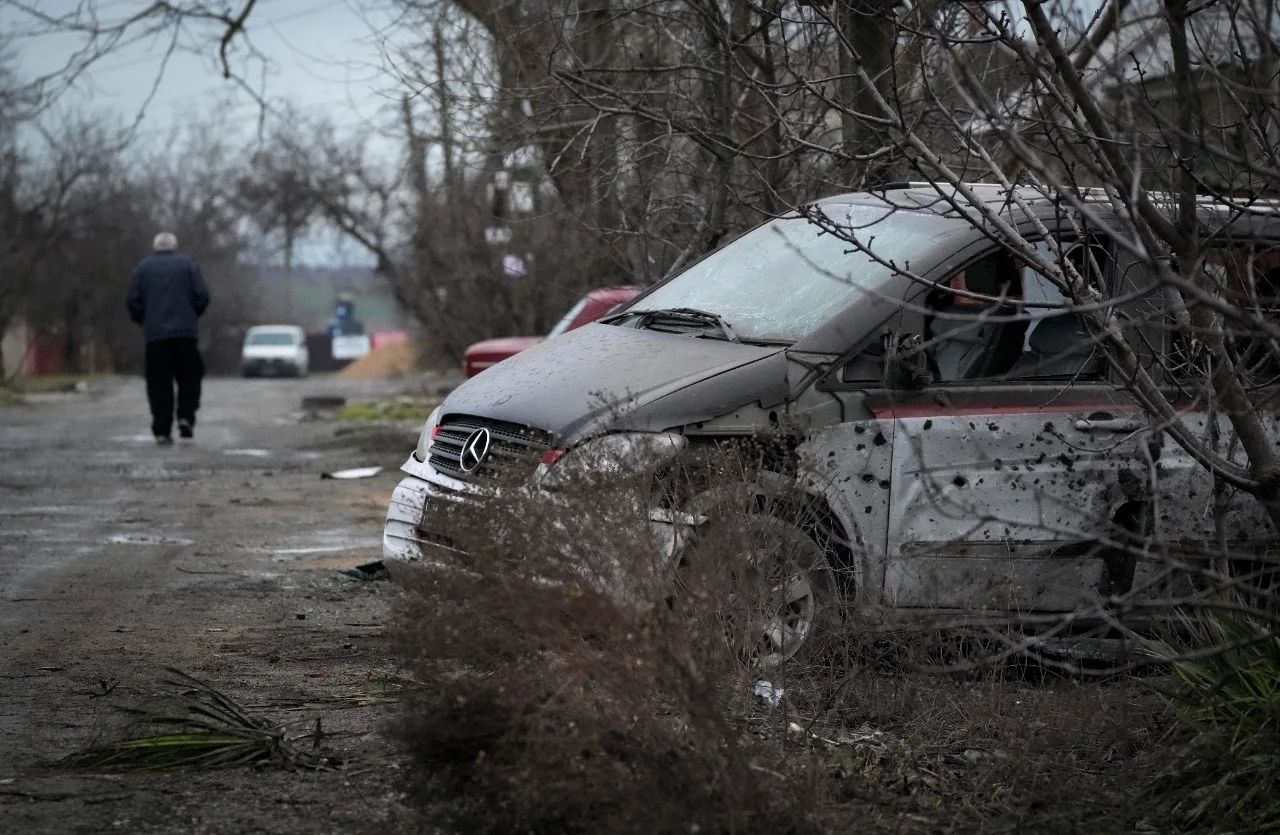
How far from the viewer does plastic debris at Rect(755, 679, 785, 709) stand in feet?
14.8

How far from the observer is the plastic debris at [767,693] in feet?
14.8

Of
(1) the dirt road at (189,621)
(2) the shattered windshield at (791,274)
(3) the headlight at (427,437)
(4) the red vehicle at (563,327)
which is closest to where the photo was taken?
(1) the dirt road at (189,621)

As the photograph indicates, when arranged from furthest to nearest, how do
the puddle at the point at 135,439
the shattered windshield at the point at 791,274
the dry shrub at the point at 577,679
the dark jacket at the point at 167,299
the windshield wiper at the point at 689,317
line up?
the puddle at the point at 135,439
the dark jacket at the point at 167,299
the windshield wiper at the point at 689,317
the shattered windshield at the point at 791,274
the dry shrub at the point at 577,679

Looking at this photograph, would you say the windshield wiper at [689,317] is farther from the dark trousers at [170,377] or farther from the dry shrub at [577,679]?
the dark trousers at [170,377]

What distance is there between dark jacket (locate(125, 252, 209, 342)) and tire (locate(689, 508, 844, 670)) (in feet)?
35.0

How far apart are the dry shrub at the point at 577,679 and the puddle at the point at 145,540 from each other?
16.6ft

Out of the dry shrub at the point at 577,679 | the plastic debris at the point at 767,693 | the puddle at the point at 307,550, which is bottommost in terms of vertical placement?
the puddle at the point at 307,550

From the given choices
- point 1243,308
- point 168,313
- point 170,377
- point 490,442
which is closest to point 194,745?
point 490,442

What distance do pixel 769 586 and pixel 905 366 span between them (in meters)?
1.20

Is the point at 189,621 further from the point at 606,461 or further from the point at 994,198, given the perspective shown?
the point at 994,198

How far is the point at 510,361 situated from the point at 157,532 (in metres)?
3.93

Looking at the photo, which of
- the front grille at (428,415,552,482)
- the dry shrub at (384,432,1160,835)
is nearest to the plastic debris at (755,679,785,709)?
the dry shrub at (384,432,1160,835)

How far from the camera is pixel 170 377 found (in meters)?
14.8

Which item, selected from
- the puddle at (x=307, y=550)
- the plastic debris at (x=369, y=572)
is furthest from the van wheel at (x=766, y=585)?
the puddle at (x=307, y=550)
